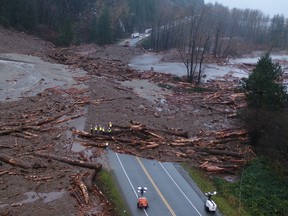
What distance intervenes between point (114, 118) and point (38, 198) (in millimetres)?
14597

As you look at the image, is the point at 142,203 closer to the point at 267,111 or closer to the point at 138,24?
the point at 267,111

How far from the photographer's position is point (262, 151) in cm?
2748

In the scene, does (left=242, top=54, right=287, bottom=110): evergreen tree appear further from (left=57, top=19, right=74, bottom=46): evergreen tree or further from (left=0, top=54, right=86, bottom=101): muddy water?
(left=57, top=19, right=74, bottom=46): evergreen tree

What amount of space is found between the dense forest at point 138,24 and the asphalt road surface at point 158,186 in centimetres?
3764

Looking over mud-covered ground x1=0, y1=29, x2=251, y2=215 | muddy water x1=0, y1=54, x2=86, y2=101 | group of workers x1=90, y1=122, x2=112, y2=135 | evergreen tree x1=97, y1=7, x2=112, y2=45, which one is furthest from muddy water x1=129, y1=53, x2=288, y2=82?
group of workers x1=90, y1=122, x2=112, y2=135

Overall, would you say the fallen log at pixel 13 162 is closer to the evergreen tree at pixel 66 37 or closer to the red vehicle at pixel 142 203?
the red vehicle at pixel 142 203

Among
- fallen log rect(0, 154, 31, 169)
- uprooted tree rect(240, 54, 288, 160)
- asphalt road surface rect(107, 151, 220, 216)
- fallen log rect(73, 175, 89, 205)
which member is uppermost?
uprooted tree rect(240, 54, 288, 160)

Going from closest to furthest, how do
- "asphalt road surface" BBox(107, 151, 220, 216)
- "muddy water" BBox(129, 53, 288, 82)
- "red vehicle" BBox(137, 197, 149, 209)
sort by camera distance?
"red vehicle" BBox(137, 197, 149, 209) → "asphalt road surface" BBox(107, 151, 220, 216) → "muddy water" BBox(129, 53, 288, 82)

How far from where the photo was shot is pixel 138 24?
137500mm

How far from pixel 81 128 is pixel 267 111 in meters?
14.7

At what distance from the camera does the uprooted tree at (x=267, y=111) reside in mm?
24844

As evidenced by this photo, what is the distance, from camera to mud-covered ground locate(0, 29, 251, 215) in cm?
1967

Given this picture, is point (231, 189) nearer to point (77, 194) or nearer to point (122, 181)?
point (122, 181)

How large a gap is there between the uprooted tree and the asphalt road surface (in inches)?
264
